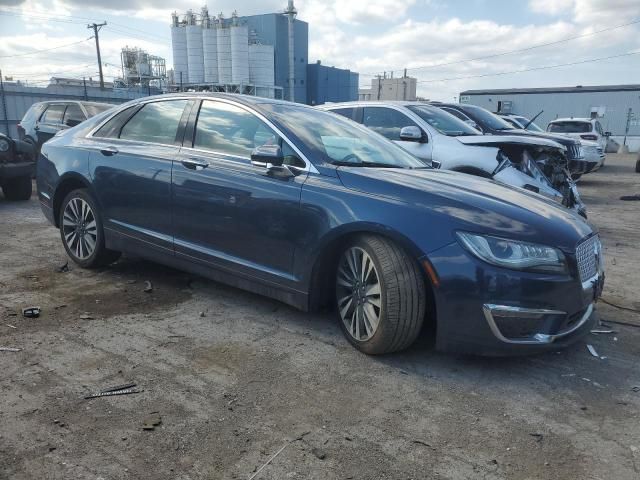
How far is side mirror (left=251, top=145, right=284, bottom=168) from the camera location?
361 centimetres

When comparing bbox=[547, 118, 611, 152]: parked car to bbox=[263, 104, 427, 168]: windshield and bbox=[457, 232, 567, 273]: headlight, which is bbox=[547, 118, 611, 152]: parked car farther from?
bbox=[457, 232, 567, 273]: headlight

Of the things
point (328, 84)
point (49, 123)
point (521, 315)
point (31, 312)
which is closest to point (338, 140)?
point (521, 315)

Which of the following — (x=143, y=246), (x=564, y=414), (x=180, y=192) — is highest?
(x=180, y=192)

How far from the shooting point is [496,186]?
3.84 metres

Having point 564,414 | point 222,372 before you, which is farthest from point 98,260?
point 564,414

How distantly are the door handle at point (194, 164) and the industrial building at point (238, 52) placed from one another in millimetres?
39206

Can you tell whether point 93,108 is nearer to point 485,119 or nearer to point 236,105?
point 485,119

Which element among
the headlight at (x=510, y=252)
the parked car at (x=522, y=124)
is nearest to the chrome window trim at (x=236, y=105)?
the headlight at (x=510, y=252)

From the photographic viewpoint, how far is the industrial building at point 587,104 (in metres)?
37.1

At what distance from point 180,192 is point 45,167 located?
2.09 m

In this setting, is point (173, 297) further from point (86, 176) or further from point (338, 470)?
point (338, 470)

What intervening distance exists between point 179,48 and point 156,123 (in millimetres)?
44346

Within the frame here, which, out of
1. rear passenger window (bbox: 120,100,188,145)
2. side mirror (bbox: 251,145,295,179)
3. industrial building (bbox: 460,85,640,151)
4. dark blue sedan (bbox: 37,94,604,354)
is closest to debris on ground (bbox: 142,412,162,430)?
dark blue sedan (bbox: 37,94,604,354)

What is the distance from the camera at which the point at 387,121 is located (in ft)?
26.0
